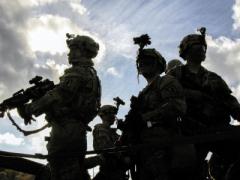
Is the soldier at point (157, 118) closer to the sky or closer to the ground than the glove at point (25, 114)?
closer to the ground

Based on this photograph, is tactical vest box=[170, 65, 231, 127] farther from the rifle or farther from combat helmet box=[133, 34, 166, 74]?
the rifle

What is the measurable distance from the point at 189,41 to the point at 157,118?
1.94 m

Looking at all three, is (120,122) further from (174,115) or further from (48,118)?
(48,118)

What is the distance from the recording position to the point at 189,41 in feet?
23.0

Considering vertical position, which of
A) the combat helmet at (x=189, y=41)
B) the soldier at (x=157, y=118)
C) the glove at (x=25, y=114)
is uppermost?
the combat helmet at (x=189, y=41)

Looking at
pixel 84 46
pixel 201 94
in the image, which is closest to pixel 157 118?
pixel 201 94

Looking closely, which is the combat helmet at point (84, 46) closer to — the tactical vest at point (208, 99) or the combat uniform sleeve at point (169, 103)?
the tactical vest at point (208, 99)

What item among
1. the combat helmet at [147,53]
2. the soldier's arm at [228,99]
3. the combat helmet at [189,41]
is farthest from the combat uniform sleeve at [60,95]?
the soldier's arm at [228,99]

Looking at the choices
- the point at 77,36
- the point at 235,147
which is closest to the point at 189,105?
the point at 235,147

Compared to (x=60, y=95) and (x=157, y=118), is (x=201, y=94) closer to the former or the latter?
(x=157, y=118)

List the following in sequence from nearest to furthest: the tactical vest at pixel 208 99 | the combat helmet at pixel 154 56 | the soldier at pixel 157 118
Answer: the soldier at pixel 157 118
the combat helmet at pixel 154 56
the tactical vest at pixel 208 99

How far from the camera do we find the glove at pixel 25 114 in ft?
22.6

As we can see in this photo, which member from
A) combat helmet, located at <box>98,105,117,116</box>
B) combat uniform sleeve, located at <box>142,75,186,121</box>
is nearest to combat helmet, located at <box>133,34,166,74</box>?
combat uniform sleeve, located at <box>142,75,186,121</box>

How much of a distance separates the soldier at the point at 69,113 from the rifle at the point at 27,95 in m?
0.15
